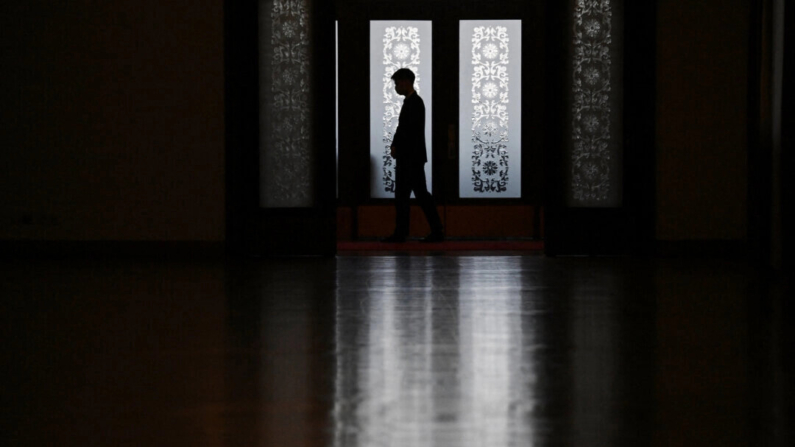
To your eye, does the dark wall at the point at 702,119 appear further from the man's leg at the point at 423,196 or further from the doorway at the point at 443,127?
the doorway at the point at 443,127

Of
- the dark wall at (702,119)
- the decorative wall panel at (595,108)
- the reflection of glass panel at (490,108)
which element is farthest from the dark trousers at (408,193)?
the dark wall at (702,119)

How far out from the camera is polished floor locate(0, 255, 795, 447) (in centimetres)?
196

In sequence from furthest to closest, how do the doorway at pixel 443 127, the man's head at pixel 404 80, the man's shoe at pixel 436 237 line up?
the doorway at pixel 443 127 < the man's shoe at pixel 436 237 < the man's head at pixel 404 80

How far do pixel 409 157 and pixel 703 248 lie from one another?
2615 mm

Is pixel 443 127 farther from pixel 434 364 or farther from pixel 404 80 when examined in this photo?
pixel 434 364

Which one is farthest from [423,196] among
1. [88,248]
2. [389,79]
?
[88,248]

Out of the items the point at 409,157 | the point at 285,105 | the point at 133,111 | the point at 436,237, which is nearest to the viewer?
the point at 133,111

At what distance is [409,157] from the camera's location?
323 inches

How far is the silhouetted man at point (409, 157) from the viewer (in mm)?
8141

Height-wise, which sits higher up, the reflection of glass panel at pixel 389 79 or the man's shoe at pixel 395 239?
the reflection of glass panel at pixel 389 79

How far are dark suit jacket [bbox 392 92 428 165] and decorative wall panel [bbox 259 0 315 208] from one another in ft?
5.26

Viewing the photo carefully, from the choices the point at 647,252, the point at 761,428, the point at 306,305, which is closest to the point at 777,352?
the point at 761,428

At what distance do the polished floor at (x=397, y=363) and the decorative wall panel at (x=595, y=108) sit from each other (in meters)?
1.96

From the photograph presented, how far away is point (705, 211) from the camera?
6703mm
